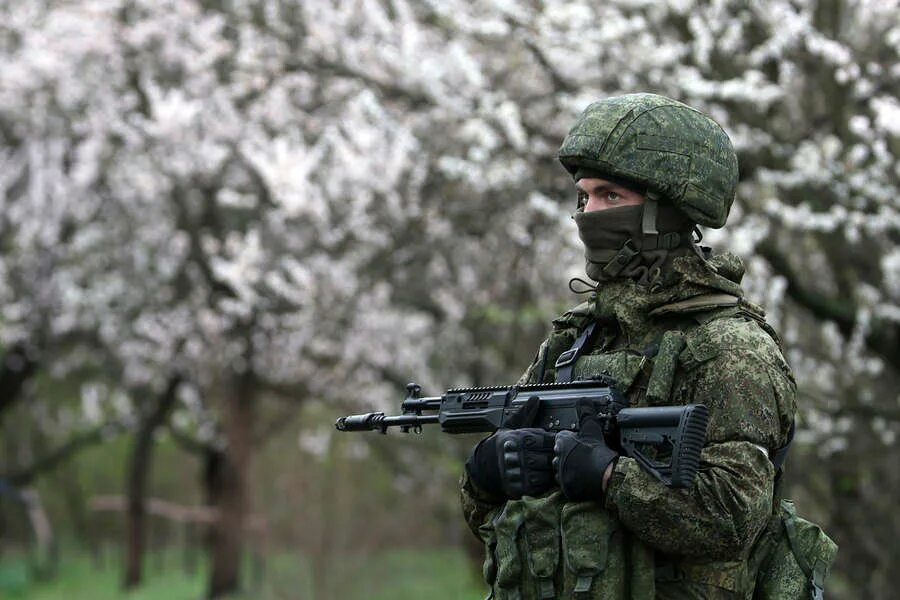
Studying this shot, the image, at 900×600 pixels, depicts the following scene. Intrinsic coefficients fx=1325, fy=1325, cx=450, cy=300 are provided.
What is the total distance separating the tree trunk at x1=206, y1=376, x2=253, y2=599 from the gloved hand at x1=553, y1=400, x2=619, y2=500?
12604mm

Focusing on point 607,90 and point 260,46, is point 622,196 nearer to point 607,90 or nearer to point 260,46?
point 607,90

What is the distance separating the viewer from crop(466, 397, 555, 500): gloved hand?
317 centimetres

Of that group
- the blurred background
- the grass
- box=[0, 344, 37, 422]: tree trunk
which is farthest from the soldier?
box=[0, 344, 37, 422]: tree trunk

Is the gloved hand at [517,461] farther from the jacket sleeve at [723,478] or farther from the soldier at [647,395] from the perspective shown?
the jacket sleeve at [723,478]

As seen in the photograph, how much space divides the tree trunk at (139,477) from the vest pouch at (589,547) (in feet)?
47.0

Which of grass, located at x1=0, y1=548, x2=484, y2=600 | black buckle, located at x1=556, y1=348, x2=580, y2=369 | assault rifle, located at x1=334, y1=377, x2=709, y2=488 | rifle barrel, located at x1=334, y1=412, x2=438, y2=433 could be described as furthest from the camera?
grass, located at x1=0, y1=548, x2=484, y2=600

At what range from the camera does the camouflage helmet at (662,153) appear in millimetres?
3336

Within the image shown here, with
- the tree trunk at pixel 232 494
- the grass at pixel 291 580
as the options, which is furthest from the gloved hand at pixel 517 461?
the tree trunk at pixel 232 494

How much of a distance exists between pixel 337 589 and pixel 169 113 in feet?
15.7

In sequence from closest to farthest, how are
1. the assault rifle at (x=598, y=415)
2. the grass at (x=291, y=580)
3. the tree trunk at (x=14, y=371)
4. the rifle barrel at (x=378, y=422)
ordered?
the assault rifle at (x=598, y=415)
the rifle barrel at (x=378, y=422)
the grass at (x=291, y=580)
the tree trunk at (x=14, y=371)

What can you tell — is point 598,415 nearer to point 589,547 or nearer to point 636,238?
point 589,547

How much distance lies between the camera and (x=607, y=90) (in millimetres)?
9523

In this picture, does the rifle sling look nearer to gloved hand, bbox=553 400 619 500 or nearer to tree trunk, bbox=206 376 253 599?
gloved hand, bbox=553 400 619 500

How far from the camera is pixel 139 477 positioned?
18.1 metres
